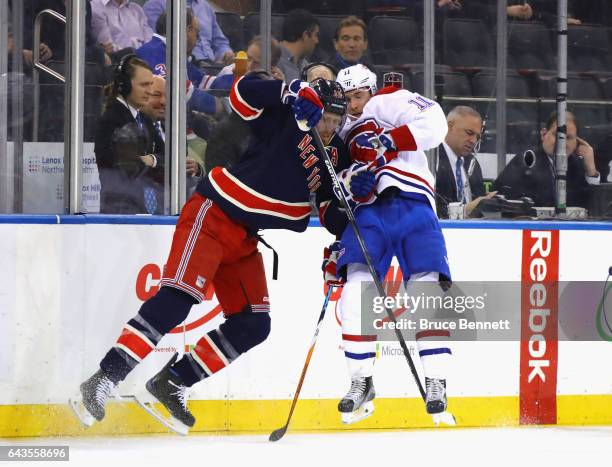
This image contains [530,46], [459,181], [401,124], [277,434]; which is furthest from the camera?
[530,46]

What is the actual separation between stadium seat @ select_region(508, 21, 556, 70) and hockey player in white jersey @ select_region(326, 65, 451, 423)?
1.19m

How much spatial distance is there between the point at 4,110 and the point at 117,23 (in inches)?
21.7

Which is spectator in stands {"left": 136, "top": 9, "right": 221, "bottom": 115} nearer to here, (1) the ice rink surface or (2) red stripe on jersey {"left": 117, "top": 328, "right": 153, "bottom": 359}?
(2) red stripe on jersey {"left": 117, "top": 328, "right": 153, "bottom": 359}

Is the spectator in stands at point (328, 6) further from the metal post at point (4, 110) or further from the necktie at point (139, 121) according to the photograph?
the metal post at point (4, 110)

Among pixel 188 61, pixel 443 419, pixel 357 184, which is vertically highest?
pixel 188 61

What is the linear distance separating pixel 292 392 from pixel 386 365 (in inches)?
16.4

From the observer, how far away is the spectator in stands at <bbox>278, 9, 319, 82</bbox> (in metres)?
5.03

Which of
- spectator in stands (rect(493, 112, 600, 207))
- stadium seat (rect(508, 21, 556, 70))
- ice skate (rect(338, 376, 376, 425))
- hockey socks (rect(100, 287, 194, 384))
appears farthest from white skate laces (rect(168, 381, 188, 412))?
stadium seat (rect(508, 21, 556, 70))

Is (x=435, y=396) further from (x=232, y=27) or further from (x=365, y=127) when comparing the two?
(x=232, y=27)

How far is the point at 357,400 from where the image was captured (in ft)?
14.1

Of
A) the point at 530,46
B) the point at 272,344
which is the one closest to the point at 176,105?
the point at 272,344

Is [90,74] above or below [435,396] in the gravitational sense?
above

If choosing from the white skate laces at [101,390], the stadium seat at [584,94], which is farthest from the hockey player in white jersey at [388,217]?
the stadium seat at [584,94]

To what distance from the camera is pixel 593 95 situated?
5.50m
